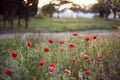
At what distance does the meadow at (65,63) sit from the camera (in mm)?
3797

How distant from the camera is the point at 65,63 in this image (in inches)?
197

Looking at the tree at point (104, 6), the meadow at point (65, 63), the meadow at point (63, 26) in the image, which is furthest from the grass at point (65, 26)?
the meadow at point (65, 63)

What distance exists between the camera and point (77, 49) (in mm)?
5637

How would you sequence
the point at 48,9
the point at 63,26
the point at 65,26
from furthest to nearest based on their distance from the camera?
the point at 48,9, the point at 63,26, the point at 65,26

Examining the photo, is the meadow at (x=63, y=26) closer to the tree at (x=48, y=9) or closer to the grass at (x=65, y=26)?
the grass at (x=65, y=26)

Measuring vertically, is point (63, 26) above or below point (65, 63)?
below

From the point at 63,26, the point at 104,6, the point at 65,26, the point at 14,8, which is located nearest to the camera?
the point at 104,6

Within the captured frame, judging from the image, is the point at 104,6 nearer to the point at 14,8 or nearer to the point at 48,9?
the point at 14,8

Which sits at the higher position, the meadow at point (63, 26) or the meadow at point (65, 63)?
the meadow at point (65, 63)

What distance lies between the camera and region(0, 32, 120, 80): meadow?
12.5ft

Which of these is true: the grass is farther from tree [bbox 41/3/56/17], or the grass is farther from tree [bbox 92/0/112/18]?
tree [bbox 41/3/56/17]

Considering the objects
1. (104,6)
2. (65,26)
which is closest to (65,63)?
(104,6)

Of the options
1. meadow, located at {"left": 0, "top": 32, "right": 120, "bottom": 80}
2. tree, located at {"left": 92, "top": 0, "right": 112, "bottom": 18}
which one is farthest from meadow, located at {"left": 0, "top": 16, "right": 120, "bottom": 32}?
meadow, located at {"left": 0, "top": 32, "right": 120, "bottom": 80}

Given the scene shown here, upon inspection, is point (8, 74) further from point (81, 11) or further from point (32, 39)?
point (81, 11)
